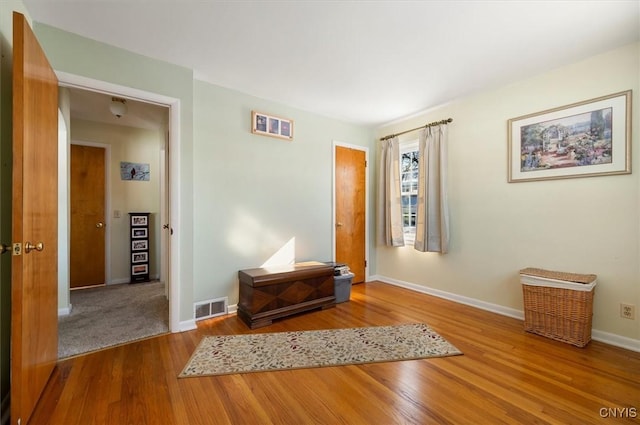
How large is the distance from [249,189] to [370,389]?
228 cm

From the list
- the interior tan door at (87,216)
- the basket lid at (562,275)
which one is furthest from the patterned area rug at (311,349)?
the interior tan door at (87,216)

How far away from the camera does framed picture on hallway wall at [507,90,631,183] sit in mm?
2254

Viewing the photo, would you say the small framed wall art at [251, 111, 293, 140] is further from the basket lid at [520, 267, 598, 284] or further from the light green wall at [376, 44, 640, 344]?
the basket lid at [520, 267, 598, 284]

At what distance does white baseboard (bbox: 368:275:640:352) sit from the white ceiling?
2385 millimetres

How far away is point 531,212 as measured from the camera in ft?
9.02

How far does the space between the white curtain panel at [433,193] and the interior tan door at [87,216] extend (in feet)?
15.4

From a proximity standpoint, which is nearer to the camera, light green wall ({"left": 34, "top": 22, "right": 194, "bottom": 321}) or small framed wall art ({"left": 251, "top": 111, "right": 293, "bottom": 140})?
light green wall ({"left": 34, "top": 22, "right": 194, "bottom": 321})

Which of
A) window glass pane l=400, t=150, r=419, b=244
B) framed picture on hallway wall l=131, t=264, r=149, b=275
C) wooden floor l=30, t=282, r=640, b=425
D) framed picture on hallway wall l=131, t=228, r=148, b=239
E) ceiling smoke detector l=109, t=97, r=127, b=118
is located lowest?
wooden floor l=30, t=282, r=640, b=425

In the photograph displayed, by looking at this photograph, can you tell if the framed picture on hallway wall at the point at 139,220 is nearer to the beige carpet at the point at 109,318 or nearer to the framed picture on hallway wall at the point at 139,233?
the framed picture on hallway wall at the point at 139,233

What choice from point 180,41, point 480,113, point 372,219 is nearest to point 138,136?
point 180,41

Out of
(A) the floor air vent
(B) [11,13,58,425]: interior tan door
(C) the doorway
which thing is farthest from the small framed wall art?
(A) the floor air vent

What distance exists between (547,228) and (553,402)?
1.66 meters

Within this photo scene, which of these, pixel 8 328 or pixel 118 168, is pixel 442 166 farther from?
pixel 118 168

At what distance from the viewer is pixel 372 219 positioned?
4.41 metres
